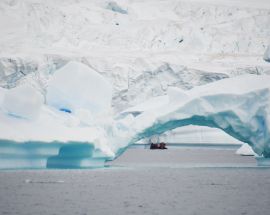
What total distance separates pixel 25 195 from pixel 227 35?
1600 inches

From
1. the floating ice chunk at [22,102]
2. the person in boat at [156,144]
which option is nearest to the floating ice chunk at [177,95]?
the floating ice chunk at [22,102]

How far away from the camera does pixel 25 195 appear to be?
952 centimetres

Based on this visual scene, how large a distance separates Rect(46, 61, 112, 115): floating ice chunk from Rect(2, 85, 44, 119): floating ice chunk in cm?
227

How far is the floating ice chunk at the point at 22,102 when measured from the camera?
505 inches

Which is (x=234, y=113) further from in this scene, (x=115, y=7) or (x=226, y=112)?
(x=115, y=7)

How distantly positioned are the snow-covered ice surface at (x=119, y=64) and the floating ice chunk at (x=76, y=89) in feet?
0.08

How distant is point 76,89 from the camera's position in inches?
607

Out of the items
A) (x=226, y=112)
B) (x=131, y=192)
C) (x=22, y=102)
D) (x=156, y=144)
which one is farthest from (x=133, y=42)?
(x=131, y=192)

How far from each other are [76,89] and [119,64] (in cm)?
2111

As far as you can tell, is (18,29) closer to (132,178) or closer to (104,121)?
(104,121)

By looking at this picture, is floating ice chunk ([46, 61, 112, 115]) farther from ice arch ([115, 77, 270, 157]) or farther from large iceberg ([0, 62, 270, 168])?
ice arch ([115, 77, 270, 157])

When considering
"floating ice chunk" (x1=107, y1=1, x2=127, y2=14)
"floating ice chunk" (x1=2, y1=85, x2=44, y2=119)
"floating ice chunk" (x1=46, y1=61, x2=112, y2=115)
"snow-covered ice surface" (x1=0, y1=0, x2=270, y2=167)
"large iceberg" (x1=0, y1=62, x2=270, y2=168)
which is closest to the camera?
"floating ice chunk" (x1=2, y1=85, x2=44, y2=119)

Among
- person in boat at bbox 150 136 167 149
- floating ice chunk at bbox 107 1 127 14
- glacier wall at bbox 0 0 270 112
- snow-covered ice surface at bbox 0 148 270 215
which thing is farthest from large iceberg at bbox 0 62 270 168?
floating ice chunk at bbox 107 1 127 14

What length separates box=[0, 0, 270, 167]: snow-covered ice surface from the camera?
575 inches
